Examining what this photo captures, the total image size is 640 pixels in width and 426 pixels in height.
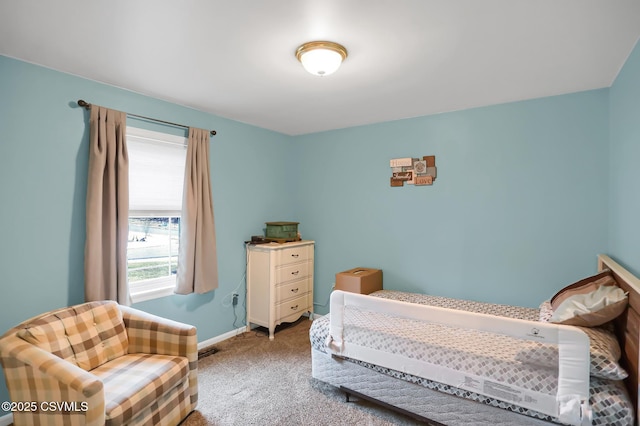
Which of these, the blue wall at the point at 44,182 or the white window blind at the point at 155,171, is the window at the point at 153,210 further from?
the blue wall at the point at 44,182

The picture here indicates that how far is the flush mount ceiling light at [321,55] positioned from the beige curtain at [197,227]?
1557mm

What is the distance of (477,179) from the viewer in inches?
114

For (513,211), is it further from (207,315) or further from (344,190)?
(207,315)

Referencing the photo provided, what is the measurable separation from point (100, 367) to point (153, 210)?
1.32 metres

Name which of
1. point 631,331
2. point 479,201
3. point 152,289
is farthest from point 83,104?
point 631,331

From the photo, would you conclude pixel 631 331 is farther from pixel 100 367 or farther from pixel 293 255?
pixel 100 367

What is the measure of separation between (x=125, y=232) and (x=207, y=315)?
1.23m

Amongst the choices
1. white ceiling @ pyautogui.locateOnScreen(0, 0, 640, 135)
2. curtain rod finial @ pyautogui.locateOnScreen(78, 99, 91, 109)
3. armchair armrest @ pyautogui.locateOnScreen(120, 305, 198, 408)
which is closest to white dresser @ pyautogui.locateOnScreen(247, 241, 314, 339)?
armchair armrest @ pyautogui.locateOnScreen(120, 305, 198, 408)

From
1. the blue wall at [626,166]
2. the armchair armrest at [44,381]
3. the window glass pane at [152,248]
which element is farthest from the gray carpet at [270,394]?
the blue wall at [626,166]

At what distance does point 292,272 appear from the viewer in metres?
3.59

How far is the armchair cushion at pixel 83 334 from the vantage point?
1752 millimetres

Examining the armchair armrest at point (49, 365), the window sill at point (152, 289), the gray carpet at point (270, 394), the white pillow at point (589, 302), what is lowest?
the gray carpet at point (270, 394)

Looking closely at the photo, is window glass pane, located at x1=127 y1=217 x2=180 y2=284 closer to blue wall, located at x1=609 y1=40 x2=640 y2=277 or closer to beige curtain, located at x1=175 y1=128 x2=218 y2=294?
beige curtain, located at x1=175 y1=128 x2=218 y2=294

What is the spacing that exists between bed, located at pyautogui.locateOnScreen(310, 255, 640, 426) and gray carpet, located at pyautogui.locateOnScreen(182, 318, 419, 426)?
0.14 meters
